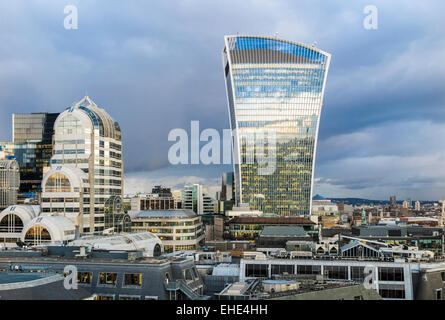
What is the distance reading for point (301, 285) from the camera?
5038 cm

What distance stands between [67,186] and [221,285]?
78.6m

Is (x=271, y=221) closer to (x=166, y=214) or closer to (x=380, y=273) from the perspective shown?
(x=166, y=214)

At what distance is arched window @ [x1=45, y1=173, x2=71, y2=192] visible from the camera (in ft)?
427

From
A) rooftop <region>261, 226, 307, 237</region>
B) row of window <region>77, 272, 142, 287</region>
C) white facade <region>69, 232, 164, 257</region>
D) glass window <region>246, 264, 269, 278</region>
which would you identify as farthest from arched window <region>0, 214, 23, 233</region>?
glass window <region>246, 264, 269, 278</region>

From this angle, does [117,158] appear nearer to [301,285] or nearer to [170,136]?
[170,136]

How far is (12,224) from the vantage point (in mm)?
122812

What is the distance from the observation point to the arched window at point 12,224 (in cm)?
12269

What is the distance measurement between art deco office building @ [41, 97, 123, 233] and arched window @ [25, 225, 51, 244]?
49.9ft

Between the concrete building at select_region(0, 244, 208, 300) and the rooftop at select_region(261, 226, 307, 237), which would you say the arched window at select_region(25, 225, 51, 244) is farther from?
the rooftop at select_region(261, 226, 307, 237)

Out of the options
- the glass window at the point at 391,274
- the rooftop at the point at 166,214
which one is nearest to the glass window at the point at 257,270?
the glass window at the point at 391,274
